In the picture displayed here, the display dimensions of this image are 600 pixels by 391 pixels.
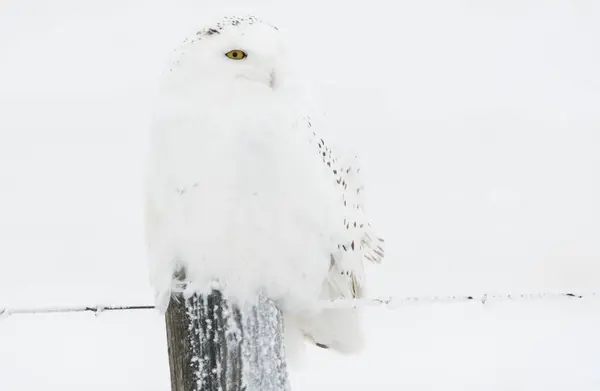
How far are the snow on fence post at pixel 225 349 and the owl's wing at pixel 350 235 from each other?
1.31 feet

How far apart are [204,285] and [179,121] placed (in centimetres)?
45

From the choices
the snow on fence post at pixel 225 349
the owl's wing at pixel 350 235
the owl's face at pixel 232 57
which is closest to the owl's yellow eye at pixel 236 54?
the owl's face at pixel 232 57

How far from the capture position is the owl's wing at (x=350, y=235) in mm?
2188

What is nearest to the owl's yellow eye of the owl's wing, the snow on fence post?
the owl's wing

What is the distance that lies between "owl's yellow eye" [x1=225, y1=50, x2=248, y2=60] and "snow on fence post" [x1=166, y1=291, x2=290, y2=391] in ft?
2.28

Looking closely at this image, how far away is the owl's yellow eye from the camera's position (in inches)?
83.7

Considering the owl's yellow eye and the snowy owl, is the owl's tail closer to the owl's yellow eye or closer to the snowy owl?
the snowy owl

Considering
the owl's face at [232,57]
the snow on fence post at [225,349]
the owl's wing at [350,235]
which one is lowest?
the snow on fence post at [225,349]

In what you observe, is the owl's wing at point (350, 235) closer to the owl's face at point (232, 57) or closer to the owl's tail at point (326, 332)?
the owl's tail at point (326, 332)

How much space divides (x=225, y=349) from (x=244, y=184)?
431mm

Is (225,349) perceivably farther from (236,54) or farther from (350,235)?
(236,54)

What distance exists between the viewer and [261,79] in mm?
2096

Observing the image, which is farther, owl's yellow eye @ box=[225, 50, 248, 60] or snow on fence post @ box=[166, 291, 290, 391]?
owl's yellow eye @ box=[225, 50, 248, 60]

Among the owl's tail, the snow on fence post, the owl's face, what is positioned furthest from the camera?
the owl's tail
